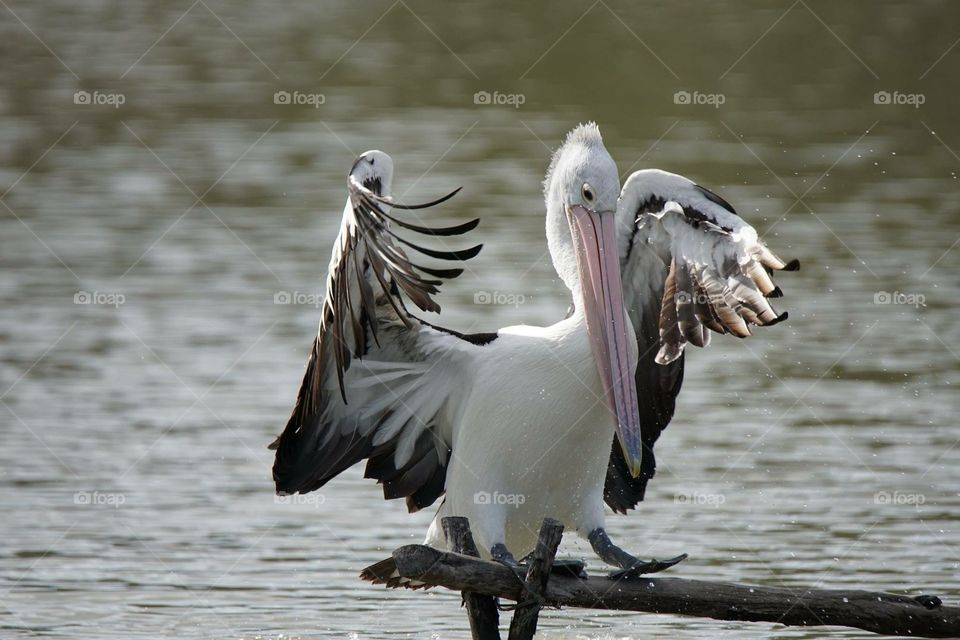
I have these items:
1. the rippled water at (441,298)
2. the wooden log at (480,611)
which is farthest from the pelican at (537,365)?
the rippled water at (441,298)

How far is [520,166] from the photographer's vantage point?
16.1 m

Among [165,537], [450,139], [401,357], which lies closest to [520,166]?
[450,139]

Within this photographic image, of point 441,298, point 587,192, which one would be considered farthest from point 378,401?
point 441,298

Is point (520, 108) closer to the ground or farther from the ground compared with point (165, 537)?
farther from the ground

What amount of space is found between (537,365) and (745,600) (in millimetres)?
1484

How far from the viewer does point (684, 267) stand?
6.87 m

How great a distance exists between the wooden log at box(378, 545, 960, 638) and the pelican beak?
0.59m

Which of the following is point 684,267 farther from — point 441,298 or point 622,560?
point 441,298

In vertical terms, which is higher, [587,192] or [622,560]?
[587,192]

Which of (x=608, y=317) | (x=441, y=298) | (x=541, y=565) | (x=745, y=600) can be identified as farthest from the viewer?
(x=441, y=298)

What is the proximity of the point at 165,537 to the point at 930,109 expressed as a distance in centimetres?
1219

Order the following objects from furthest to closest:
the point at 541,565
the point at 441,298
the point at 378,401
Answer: the point at 441,298 < the point at 378,401 < the point at 541,565

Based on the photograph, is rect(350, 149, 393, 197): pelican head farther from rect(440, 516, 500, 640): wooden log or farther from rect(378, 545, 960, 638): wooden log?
rect(378, 545, 960, 638): wooden log

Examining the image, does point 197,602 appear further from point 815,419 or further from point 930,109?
point 930,109
